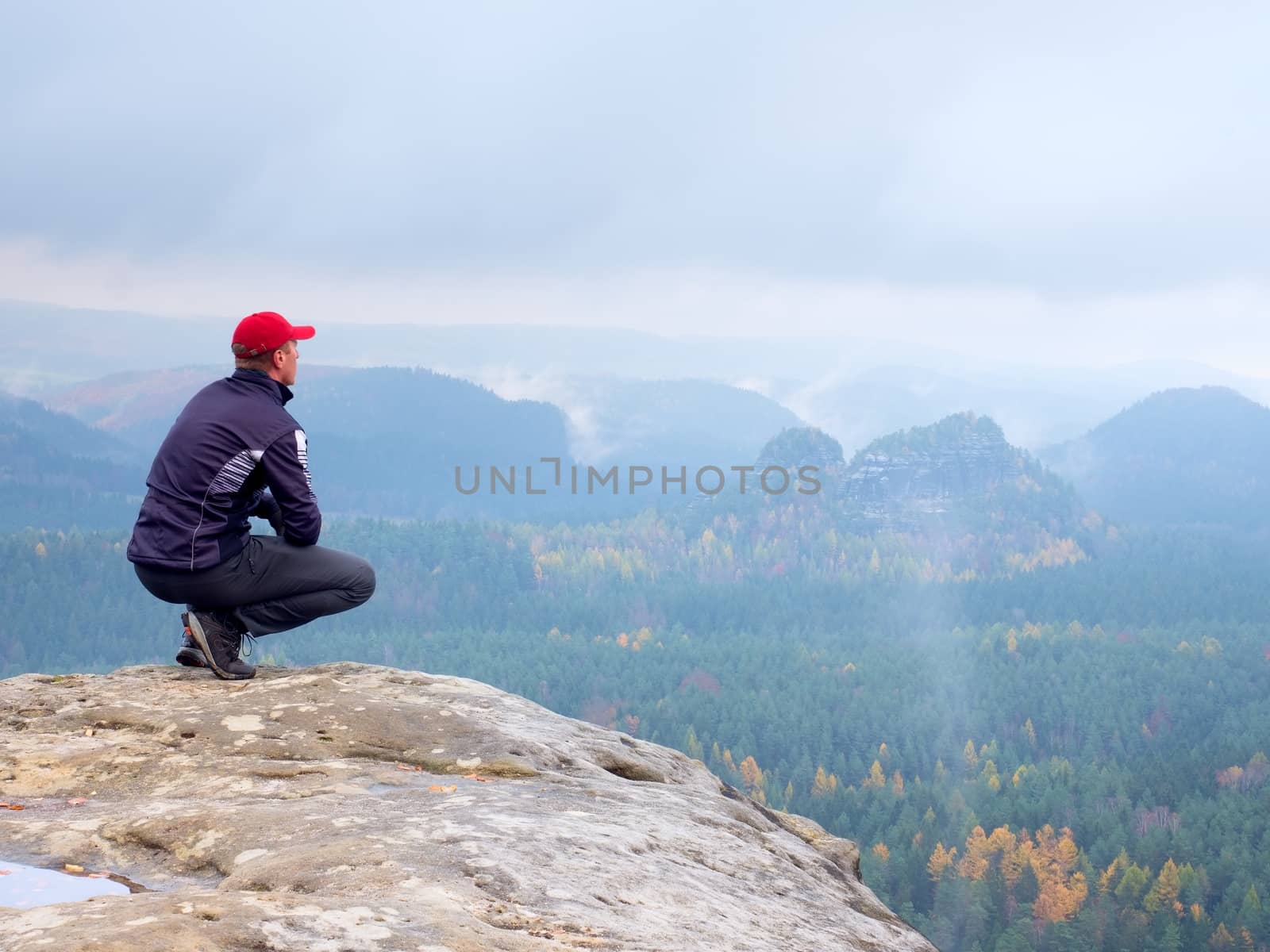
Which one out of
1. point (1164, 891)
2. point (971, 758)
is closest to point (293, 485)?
point (1164, 891)

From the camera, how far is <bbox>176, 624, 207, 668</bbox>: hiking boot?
1499cm

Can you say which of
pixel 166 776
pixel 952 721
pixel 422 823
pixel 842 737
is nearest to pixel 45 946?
pixel 422 823

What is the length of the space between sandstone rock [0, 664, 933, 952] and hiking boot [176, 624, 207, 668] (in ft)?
0.73

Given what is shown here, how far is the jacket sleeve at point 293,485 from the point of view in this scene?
43.6 ft

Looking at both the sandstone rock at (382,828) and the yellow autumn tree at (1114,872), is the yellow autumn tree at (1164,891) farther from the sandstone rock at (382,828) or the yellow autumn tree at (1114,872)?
the sandstone rock at (382,828)

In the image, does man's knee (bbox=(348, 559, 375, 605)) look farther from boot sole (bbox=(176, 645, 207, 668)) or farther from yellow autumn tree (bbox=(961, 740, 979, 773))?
yellow autumn tree (bbox=(961, 740, 979, 773))

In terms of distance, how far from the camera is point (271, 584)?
14.3 meters

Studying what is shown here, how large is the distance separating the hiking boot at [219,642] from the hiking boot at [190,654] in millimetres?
139

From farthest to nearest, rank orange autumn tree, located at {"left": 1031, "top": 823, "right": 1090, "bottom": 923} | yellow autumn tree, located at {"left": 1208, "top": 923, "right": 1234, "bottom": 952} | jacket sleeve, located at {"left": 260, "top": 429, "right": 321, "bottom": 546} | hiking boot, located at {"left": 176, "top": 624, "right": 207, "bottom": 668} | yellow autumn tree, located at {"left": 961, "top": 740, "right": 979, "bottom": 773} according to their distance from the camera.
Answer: yellow autumn tree, located at {"left": 961, "top": 740, "right": 979, "bottom": 773}, orange autumn tree, located at {"left": 1031, "top": 823, "right": 1090, "bottom": 923}, yellow autumn tree, located at {"left": 1208, "top": 923, "right": 1234, "bottom": 952}, hiking boot, located at {"left": 176, "top": 624, "right": 207, "bottom": 668}, jacket sleeve, located at {"left": 260, "top": 429, "right": 321, "bottom": 546}

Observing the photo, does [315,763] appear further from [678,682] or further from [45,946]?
[678,682]

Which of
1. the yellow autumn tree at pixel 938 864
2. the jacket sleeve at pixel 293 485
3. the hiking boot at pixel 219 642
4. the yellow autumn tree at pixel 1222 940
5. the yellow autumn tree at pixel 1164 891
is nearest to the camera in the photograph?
the jacket sleeve at pixel 293 485

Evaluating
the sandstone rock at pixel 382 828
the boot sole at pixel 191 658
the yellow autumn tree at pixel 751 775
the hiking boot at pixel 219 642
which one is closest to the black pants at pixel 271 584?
the hiking boot at pixel 219 642

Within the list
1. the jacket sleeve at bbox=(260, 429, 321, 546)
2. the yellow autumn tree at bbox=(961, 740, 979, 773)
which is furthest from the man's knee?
the yellow autumn tree at bbox=(961, 740, 979, 773)

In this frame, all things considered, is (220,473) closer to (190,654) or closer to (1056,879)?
(190,654)
